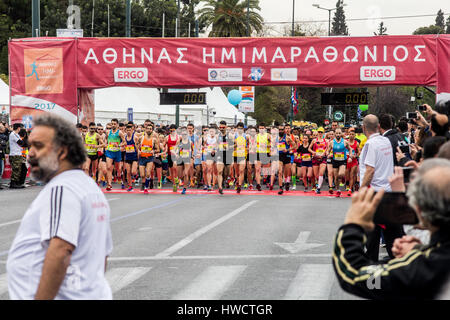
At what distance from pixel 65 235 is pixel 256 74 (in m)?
17.3

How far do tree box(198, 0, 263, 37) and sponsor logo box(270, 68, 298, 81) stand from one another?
41708 mm

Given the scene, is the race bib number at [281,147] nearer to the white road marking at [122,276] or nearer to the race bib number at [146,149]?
the race bib number at [146,149]

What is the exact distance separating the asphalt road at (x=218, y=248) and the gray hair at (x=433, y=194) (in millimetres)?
4301

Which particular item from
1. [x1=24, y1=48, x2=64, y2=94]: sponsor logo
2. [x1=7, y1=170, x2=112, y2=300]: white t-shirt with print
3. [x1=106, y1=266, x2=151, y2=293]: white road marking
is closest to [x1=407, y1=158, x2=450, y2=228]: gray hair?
[x1=7, y1=170, x2=112, y2=300]: white t-shirt with print

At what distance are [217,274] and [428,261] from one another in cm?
561

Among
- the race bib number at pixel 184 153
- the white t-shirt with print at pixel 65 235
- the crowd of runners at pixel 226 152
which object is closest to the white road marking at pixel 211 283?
the white t-shirt with print at pixel 65 235

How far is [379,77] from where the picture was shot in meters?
19.4

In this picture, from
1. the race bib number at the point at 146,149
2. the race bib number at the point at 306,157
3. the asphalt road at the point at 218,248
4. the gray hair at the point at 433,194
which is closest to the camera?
the gray hair at the point at 433,194

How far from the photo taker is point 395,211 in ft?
8.88

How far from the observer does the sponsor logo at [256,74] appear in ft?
65.4

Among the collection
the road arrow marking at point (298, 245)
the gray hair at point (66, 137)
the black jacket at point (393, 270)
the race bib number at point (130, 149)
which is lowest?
the road arrow marking at point (298, 245)

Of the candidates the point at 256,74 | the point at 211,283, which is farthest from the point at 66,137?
the point at 256,74

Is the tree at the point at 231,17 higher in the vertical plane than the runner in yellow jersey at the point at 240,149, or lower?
higher

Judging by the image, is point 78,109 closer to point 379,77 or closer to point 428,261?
point 379,77
